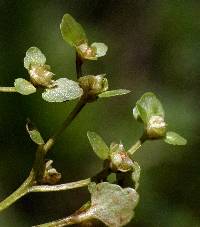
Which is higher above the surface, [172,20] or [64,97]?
[64,97]

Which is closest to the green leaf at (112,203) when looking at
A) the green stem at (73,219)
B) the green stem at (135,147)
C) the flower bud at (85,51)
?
the green stem at (73,219)

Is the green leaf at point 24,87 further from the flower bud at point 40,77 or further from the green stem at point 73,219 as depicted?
the green stem at point 73,219

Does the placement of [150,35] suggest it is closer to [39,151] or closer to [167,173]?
[167,173]

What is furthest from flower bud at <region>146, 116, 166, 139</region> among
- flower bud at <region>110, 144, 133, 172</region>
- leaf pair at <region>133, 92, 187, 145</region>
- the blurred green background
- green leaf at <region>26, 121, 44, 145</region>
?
the blurred green background

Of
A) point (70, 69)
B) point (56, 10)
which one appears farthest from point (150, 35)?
point (70, 69)

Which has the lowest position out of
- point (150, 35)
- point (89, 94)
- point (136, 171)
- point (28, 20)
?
point (150, 35)
